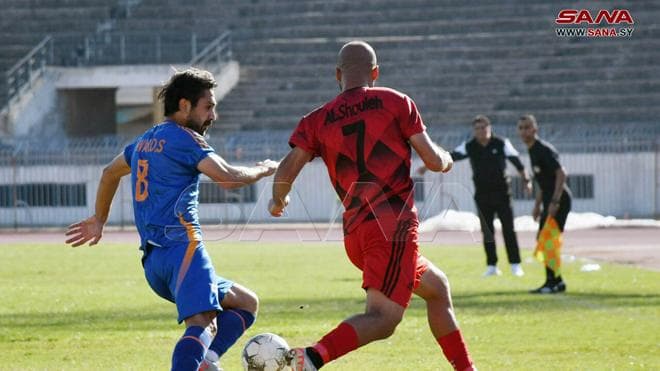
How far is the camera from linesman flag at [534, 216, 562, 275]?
16125 millimetres

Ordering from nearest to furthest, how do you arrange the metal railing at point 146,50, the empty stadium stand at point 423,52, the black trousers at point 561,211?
the black trousers at point 561,211 < the empty stadium stand at point 423,52 < the metal railing at point 146,50

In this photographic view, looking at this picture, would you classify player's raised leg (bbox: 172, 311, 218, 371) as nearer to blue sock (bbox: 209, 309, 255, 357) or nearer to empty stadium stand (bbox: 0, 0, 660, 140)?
blue sock (bbox: 209, 309, 255, 357)

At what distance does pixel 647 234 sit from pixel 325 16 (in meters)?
17.9

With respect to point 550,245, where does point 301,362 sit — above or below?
above

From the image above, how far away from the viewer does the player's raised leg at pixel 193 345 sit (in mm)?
7426

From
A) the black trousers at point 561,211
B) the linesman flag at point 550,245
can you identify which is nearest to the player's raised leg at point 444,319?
the linesman flag at point 550,245

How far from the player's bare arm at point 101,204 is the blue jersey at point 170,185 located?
0.47 metres

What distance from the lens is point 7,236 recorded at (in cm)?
3397

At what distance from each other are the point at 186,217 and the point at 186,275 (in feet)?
1.17

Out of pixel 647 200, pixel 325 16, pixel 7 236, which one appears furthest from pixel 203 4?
pixel 647 200

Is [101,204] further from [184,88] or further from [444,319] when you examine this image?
[444,319]

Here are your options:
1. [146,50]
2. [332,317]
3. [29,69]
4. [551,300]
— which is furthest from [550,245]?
[29,69]

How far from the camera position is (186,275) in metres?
7.49

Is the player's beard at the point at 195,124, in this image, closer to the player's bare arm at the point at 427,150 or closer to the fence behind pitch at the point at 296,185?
the player's bare arm at the point at 427,150
